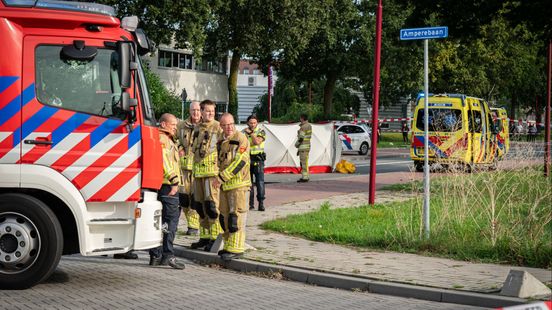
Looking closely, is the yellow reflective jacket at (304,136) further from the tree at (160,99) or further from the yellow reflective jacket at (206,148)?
the tree at (160,99)

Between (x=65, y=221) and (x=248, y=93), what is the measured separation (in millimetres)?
90887

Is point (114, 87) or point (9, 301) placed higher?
point (114, 87)

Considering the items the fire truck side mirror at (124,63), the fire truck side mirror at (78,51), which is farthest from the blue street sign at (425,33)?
the fire truck side mirror at (78,51)

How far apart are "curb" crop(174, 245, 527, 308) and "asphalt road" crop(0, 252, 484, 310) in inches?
4.6

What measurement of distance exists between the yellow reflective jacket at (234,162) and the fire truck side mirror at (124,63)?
2.33m

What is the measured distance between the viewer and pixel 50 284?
8812 millimetres

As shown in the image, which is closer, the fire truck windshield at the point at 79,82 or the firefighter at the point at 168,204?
the fire truck windshield at the point at 79,82

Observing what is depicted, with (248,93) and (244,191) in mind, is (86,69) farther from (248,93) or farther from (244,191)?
(248,93)

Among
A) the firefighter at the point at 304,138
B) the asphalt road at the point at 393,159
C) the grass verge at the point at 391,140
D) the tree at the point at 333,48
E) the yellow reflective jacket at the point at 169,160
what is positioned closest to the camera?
the yellow reflective jacket at the point at 169,160

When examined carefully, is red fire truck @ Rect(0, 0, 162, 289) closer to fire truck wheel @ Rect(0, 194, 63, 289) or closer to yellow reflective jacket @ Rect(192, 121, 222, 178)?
fire truck wheel @ Rect(0, 194, 63, 289)

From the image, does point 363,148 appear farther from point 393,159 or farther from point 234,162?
point 234,162

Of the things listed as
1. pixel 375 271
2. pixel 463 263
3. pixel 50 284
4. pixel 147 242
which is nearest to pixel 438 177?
pixel 463 263

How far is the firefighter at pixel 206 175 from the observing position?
1100 centimetres

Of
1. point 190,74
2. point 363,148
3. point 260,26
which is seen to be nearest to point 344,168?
point 260,26
